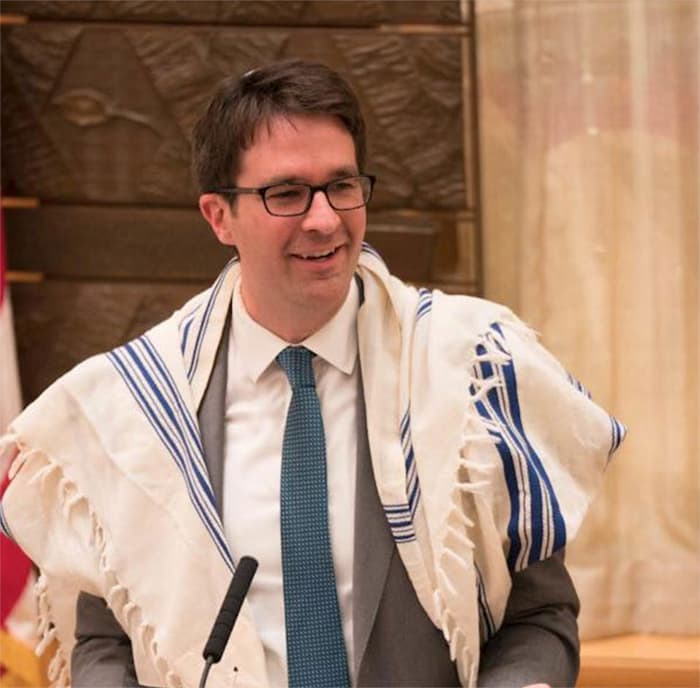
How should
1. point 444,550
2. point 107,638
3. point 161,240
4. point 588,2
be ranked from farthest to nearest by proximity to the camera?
1. point 161,240
2. point 588,2
3. point 107,638
4. point 444,550

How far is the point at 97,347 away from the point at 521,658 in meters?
1.88

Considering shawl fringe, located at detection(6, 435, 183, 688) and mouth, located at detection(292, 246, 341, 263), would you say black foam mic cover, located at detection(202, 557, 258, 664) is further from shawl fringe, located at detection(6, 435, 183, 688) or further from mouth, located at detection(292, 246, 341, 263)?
mouth, located at detection(292, 246, 341, 263)

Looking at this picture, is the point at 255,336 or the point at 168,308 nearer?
→ the point at 255,336

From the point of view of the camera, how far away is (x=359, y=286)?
2312mm

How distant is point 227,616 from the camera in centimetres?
168

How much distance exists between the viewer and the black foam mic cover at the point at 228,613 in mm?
1659

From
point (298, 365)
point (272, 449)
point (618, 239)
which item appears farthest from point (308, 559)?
point (618, 239)

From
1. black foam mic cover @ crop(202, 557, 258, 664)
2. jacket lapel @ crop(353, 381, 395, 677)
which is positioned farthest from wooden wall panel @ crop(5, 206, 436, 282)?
black foam mic cover @ crop(202, 557, 258, 664)

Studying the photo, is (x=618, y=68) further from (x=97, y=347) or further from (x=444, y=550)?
(x=444, y=550)

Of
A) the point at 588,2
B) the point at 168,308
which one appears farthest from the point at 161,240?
the point at 588,2

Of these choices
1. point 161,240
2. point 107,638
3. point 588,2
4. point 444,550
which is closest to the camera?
point 444,550

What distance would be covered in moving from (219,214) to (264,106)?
0.69ft

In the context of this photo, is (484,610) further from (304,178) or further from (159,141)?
(159,141)

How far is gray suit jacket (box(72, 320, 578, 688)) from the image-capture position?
2051 mm
